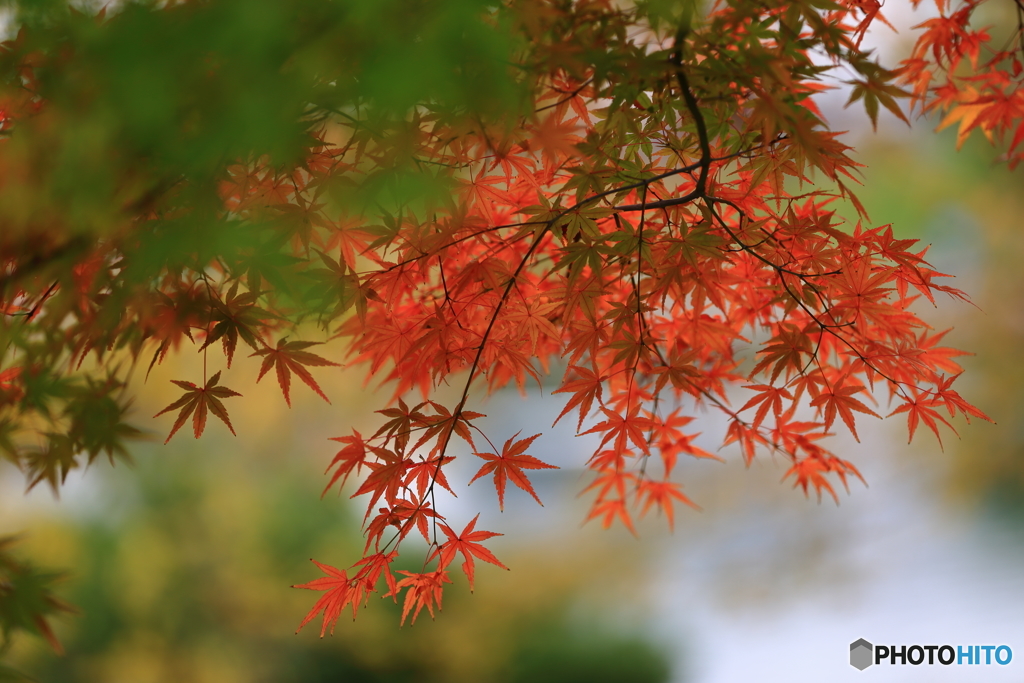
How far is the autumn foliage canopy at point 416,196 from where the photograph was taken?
0.59 metres

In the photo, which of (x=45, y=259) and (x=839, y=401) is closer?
(x=45, y=259)

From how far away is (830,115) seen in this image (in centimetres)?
390

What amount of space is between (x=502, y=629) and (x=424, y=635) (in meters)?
0.33

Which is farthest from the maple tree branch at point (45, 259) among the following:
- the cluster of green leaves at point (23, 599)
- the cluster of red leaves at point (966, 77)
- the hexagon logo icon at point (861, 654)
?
the hexagon logo icon at point (861, 654)

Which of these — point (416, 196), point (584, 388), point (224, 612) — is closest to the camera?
point (416, 196)

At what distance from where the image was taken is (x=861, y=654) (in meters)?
3.08

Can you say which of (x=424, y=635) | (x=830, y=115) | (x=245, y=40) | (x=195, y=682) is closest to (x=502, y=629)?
(x=424, y=635)

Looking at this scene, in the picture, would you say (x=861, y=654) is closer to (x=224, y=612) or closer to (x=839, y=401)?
(x=839, y=401)

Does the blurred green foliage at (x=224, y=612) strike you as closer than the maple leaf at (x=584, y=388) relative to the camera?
No

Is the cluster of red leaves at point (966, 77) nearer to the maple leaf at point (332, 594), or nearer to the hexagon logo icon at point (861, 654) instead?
the maple leaf at point (332, 594)

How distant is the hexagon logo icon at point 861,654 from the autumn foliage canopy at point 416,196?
1.98m

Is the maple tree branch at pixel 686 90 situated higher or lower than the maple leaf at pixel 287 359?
higher

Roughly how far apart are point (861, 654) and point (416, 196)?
130 inches

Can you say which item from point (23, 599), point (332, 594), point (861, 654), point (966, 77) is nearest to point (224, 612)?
point (23, 599)
